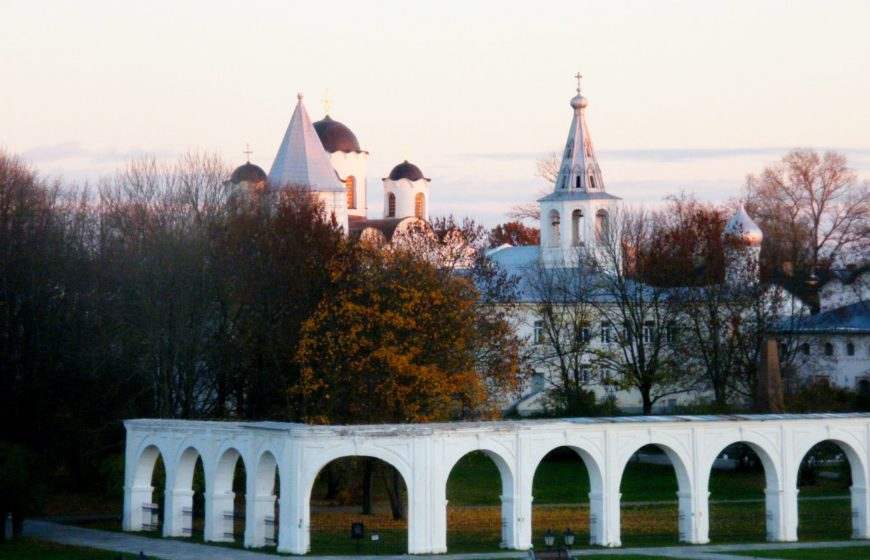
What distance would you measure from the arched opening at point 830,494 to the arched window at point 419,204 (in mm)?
46902

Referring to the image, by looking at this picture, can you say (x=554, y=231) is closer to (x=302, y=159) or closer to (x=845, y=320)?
(x=302, y=159)

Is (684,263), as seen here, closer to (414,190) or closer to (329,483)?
(329,483)

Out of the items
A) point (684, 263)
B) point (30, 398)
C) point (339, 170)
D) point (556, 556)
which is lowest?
point (556, 556)

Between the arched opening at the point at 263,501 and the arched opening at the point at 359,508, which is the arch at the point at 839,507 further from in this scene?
the arched opening at the point at 263,501

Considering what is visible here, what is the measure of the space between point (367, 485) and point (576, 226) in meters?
41.3

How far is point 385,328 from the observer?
4909cm

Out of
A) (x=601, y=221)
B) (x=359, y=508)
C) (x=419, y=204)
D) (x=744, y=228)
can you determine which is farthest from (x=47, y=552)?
(x=419, y=204)

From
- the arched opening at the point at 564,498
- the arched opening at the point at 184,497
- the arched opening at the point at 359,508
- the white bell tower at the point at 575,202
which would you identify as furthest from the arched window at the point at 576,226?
the arched opening at the point at 184,497

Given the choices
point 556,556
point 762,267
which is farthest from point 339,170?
point 556,556

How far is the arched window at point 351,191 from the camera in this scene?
317 ft

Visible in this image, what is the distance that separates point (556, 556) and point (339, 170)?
200 ft

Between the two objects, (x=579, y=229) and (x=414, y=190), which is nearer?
(x=579, y=229)

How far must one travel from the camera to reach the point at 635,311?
228 feet

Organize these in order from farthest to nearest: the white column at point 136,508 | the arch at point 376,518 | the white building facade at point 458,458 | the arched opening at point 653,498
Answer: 1. the white column at point 136,508
2. the arched opening at point 653,498
3. the white building facade at point 458,458
4. the arch at point 376,518
